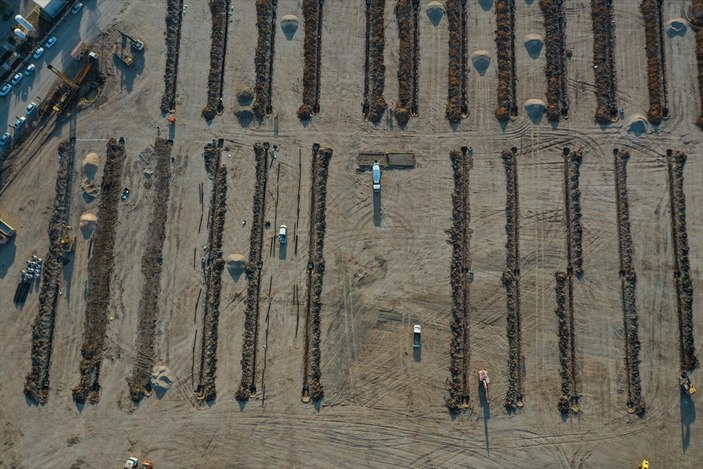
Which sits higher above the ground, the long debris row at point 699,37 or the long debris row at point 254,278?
the long debris row at point 699,37

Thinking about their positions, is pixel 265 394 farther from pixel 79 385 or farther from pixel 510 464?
pixel 510 464

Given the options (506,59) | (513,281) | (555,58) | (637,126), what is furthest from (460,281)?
(555,58)

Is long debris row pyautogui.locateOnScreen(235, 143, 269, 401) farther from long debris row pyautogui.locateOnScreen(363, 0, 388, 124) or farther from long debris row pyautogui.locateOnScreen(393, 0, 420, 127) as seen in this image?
long debris row pyautogui.locateOnScreen(393, 0, 420, 127)

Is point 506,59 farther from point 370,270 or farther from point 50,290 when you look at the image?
point 50,290

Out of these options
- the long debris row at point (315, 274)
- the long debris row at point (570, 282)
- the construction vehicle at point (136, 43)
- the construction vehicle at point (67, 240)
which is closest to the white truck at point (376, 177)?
the long debris row at point (315, 274)

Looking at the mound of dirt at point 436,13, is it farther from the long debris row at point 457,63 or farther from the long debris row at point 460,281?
the long debris row at point 460,281

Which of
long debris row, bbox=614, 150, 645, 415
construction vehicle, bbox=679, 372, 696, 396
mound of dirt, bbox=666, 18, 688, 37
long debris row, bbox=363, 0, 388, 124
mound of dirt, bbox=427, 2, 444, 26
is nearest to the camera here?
construction vehicle, bbox=679, 372, 696, 396

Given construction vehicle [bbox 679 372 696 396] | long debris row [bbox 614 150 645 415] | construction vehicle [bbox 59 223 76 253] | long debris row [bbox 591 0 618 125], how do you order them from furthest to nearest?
long debris row [bbox 591 0 618 125]
construction vehicle [bbox 59 223 76 253]
long debris row [bbox 614 150 645 415]
construction vehicle [bbox 679 372 696 396]

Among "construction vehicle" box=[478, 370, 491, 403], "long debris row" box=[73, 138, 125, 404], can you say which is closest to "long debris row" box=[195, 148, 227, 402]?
"long debris row" box=[73, 138, 125, 404]
